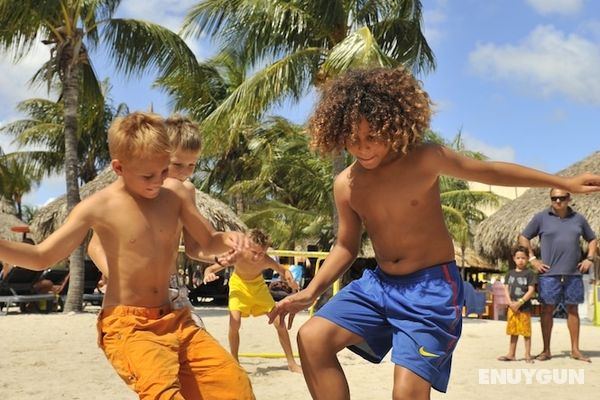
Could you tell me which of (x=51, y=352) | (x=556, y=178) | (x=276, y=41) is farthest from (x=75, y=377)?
(x=276, y=41)

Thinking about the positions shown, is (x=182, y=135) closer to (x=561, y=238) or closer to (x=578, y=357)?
(x=561, y=238)

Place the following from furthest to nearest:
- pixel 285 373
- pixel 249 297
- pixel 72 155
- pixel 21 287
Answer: pixel 72 155
pixel 21 287
pixel 249 297
pixel 285 373

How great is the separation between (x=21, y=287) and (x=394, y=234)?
44.5ft

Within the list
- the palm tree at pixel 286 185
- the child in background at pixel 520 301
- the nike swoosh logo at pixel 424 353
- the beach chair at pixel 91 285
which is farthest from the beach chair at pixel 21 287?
the nike swoosh logo at pixel 424 353

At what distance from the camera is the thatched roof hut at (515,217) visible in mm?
18656

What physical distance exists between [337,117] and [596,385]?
4.08m

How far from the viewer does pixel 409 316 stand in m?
3.33

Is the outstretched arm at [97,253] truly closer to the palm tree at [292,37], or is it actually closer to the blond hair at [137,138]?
the blond hair at [137,138]

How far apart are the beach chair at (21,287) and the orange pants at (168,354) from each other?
12684 millimetres

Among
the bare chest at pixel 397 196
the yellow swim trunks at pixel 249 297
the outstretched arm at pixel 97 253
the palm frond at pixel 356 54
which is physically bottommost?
the yellow swim trunks at pixel 249 297

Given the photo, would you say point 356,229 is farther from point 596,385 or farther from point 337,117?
point 596,385

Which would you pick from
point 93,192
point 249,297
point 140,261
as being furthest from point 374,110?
point 93,192

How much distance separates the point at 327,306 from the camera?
355cm

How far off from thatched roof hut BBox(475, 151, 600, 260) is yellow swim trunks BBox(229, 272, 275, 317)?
1265 cm
